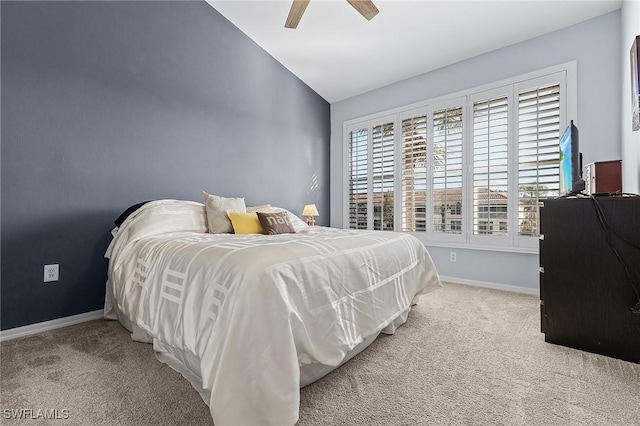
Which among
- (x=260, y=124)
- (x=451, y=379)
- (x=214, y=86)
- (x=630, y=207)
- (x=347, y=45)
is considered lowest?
(x=451, y=379)

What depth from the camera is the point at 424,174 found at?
387 cm

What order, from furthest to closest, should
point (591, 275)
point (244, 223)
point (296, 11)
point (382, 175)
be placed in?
point (382, 175) → point (244, 223) → point (296, 11) → point (591, 275)

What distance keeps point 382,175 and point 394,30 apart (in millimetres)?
1785

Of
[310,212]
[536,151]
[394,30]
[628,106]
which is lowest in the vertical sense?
[310,212]

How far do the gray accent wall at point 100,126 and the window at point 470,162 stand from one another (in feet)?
5.86

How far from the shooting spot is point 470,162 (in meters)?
3.49

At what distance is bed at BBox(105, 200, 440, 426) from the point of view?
1.04m

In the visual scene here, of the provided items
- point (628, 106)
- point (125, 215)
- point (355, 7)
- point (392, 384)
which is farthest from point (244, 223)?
point (628, 106)

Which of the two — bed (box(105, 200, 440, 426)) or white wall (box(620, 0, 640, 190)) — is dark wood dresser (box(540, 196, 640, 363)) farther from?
bed (box(105, 200, 440, 426))

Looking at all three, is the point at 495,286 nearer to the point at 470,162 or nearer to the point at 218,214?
the point at 470,162

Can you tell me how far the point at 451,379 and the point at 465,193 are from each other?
2.50 metres

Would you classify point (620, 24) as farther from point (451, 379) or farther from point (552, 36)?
point (451, 379)

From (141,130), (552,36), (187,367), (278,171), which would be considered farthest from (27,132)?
(552,36)

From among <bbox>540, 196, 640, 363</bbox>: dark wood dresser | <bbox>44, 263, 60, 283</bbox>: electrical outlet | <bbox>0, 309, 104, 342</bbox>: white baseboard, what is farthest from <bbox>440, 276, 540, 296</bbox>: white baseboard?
<bbox>44, 263, 60, 283</bbox>: electrical outlet
